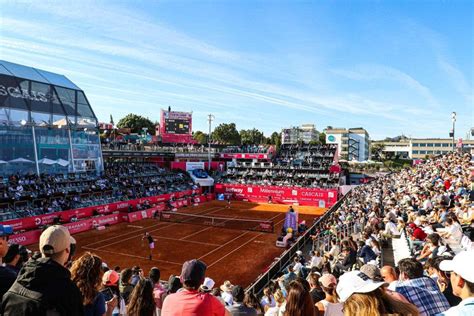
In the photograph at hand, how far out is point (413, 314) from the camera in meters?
2.89

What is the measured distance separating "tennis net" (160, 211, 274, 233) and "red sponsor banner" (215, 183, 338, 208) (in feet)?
47.4

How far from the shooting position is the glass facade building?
112 feet

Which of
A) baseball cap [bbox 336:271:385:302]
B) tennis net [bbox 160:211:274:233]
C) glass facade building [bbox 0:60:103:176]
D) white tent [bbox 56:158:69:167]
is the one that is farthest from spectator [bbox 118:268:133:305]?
white tent [bbox 56:158:69:167]

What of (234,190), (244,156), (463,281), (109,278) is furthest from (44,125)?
(463,281)

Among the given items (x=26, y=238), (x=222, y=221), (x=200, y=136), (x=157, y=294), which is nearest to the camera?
(x=157, y=294)

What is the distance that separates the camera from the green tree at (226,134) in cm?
11388

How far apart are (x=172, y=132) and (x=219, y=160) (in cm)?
1092

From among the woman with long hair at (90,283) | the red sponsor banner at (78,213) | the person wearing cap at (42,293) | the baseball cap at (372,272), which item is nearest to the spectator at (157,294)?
the woman with long hair at (90,283)

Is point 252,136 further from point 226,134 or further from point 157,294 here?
point 157,294

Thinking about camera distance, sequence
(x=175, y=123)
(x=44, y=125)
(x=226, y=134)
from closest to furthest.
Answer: (x=44, y=125)
(x=175, y=123)
(x=226, y=134)

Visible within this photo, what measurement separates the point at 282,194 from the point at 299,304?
47581 millimetres

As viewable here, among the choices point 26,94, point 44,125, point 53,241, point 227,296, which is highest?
point 26,94

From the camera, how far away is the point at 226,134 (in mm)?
113938

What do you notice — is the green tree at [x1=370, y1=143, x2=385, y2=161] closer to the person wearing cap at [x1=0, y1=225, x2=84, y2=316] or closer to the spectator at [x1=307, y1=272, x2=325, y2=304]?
the spectator at [x1=307, y1=272, x2=325, y2=304]
